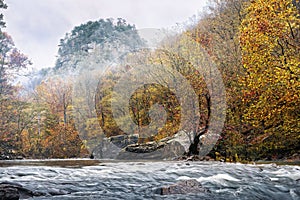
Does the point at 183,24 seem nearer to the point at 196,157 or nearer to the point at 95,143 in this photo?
the point at 196,157

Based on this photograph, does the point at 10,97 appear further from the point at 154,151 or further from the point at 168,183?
the point at 168,183

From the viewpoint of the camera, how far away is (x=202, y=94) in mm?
16656

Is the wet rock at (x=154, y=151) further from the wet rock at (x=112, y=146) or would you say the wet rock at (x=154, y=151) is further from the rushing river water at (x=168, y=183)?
the rushing river water at (x=168, y=183)

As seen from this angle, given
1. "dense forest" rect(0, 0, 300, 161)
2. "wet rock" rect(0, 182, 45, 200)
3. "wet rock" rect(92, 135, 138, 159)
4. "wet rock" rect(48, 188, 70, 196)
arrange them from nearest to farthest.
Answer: "wet rock" rect(0, 182, 45, 200)
"wet rock" rect(48, 188, 70, 196)
"dense forest" rect(0, 0, 300, 161)
"wet rock" rect(92, 135, 138, 159)

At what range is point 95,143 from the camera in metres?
28.0

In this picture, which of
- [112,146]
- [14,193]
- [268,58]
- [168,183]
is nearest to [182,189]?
[168,183]

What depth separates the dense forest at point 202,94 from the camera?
1168 cm

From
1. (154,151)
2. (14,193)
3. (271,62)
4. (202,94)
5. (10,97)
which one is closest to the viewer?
(14,193)

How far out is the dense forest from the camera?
11680mm

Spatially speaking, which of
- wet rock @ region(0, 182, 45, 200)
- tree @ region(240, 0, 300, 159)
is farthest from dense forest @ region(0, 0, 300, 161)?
wet rock @ region(0, 182, 45, 200)

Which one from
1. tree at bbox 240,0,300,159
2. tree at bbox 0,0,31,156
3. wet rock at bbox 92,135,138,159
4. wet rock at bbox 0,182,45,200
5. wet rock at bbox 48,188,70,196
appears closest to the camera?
wet rock at bbox 0,182,45,200

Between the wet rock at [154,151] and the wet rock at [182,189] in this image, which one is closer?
the wet rock at [182,189]

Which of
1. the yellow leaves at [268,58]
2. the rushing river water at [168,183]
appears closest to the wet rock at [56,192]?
the rushing river water at [168,183]

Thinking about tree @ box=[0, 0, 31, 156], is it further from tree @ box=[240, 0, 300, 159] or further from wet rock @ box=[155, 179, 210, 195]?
wet rock @ box=[155, 179, 210, 195]
